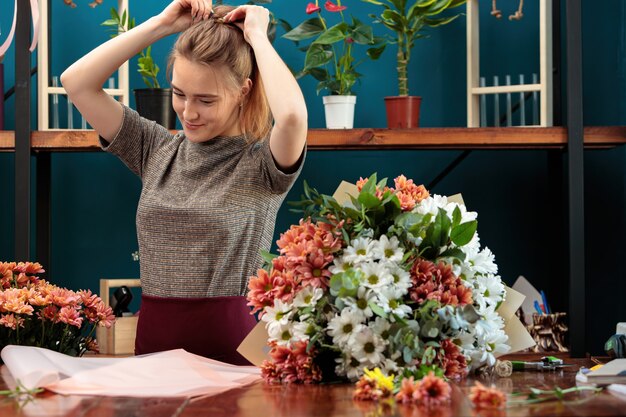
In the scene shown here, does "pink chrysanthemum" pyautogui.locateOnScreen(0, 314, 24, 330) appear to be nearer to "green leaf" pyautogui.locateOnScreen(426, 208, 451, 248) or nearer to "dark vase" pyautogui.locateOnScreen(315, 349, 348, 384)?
"dark vase" pyautogui.locateOnScreen(315, 349, 348, 384)

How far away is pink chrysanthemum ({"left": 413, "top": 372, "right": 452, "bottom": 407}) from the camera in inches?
39.4

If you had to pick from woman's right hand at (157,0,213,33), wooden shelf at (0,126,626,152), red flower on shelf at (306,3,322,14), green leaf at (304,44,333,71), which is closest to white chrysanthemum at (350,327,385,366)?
woman's right hand at (157,0,213,33)

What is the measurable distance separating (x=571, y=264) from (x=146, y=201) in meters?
1.60

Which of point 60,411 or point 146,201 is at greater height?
point 146,201

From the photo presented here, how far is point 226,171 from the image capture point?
173 cm

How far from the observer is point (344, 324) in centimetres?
116

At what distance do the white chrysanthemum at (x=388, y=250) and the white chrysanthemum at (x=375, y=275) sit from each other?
0.01m

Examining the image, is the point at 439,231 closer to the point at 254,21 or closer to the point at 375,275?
the point at 375,275

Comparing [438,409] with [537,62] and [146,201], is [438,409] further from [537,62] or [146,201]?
[537,62]

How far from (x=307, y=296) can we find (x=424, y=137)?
1.76m

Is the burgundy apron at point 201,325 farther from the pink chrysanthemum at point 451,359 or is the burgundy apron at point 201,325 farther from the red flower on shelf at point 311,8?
the red flower on shelf at point 311,8

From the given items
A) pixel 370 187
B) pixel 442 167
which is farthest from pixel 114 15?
pixel 370 187

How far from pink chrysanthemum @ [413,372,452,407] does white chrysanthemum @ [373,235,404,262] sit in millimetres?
218

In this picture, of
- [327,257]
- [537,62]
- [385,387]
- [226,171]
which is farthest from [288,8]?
[385,387]
